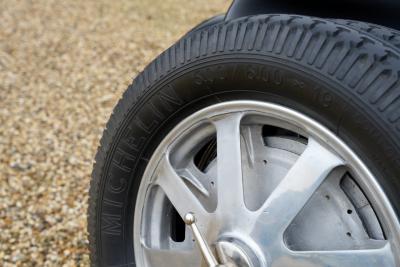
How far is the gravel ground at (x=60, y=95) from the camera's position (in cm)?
347

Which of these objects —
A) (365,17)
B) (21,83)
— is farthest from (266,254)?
(21,83)

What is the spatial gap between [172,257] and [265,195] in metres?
0.42

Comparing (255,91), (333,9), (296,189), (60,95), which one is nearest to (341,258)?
(296,189)

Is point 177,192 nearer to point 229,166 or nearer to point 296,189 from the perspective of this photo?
point 229,166

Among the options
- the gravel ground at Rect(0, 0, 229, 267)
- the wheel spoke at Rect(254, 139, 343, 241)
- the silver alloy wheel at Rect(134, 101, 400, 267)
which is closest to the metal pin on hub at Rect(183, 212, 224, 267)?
the silver alloy wheel at Rect(134, 101, 400, 267)

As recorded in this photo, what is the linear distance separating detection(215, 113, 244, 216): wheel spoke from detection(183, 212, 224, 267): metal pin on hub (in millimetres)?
91

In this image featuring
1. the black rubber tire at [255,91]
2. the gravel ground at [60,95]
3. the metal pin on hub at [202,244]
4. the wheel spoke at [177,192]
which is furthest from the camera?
the gravel ground at [60,95]

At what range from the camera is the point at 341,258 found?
1739 mm

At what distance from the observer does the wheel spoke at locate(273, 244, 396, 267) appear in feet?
5.49

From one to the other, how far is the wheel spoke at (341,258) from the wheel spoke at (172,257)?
331 millimetres

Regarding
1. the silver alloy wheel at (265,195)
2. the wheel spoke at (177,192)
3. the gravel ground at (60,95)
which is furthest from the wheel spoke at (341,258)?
the gravel ground at (60,95)

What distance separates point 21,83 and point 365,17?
3.85 metres

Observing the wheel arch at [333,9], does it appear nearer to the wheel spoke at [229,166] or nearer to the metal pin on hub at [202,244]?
the wheel spoke at [229,166]

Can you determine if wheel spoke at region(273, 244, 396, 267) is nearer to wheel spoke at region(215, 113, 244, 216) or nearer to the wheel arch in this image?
wheel spoke at region(215, 113, 244, 216)
